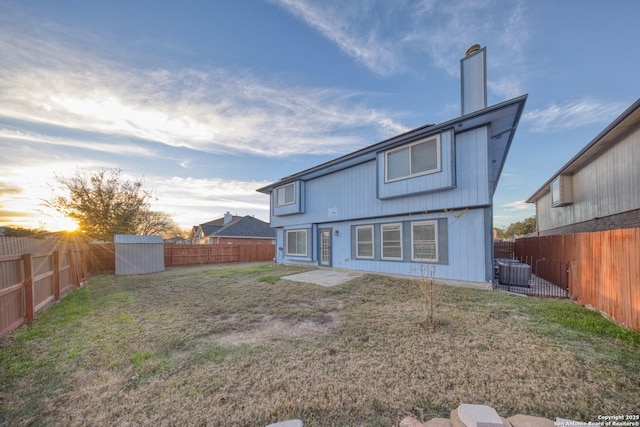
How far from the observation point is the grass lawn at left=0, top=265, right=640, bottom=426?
2.24 m

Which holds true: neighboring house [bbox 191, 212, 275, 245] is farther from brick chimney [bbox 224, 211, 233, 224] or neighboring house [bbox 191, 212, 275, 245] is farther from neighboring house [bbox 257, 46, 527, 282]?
neighboring house [bbox 257, 46, 527, 282]

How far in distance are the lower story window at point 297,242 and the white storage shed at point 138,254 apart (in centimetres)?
763

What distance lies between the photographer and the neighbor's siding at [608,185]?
7.38m

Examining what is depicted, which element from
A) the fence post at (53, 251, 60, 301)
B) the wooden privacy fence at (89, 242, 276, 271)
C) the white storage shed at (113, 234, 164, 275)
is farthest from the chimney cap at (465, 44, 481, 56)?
the wooden privacy fence at (89, 242, 276, 271)

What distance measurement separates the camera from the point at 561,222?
44.7 ft

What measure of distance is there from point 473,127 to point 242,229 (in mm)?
27949

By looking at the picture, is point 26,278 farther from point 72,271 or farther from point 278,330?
point 278,330

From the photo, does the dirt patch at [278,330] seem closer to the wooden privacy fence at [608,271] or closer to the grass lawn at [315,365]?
the grass lawn at [315,365]

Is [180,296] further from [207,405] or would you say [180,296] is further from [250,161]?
[250,161]

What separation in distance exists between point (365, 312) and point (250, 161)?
12136 millimetres

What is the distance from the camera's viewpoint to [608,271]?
14.5 ft

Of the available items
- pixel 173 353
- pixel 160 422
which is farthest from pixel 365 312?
pixel 160 422

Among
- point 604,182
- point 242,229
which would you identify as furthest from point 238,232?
point 604,182

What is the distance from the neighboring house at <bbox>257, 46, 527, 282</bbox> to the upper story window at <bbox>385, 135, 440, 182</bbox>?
32 mm
